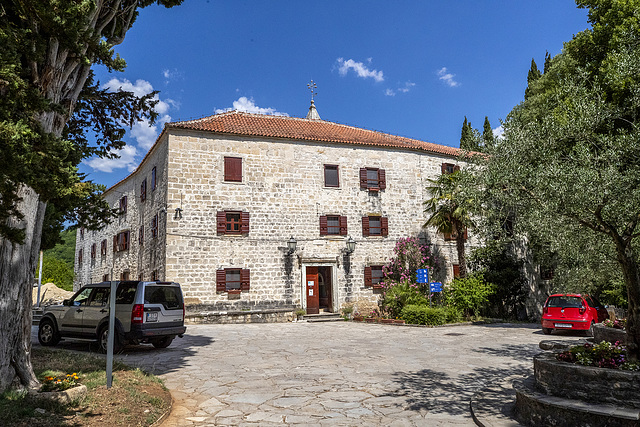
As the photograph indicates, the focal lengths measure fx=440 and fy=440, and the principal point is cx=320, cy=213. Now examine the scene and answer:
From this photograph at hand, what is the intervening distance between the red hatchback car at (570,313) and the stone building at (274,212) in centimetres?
884

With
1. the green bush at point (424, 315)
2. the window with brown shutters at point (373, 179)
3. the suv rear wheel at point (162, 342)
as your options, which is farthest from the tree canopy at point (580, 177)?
the window with brown shutters at point (373, 179)

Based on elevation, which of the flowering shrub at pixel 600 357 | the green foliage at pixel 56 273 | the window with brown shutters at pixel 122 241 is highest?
the window with brown shutters at pixel 122 241

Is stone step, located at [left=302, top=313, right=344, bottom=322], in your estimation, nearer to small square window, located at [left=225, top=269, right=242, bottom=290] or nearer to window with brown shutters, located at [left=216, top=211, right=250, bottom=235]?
small square window, located at [left=225, top=269, right=242, bottom=290]

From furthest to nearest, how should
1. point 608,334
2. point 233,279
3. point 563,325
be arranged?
point 233,279, point 563,325, point 608,334

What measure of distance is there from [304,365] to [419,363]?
2441 millimetres

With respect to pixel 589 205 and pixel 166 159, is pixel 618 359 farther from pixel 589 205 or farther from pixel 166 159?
pixel 166 159

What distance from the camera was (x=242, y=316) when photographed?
739 inches

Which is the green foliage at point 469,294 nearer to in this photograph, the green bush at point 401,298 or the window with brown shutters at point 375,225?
the green bush at point 401,298

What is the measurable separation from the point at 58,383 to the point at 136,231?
65.9 ft

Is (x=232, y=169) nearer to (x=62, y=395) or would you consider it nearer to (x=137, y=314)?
(x=137, y=314)

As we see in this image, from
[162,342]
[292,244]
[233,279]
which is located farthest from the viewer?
[292,244]

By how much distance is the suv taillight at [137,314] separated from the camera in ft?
32.3

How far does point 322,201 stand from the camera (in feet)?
72.5

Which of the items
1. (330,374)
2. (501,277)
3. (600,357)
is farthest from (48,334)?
(501,277)
